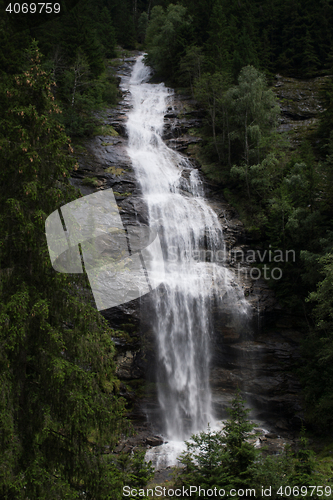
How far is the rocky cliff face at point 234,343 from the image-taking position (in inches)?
595

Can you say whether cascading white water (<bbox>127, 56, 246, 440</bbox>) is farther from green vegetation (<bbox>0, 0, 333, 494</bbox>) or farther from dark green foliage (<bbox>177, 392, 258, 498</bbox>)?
dark green foliage (<bbox>177, 392, 258, 498</bbox>)

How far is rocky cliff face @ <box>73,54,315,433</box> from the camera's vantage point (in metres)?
15.1

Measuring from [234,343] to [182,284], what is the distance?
376cm

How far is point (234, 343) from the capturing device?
16.6 m

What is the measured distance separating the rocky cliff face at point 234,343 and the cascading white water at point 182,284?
0.56m

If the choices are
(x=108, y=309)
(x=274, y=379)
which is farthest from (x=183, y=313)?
(x=274, y=379)

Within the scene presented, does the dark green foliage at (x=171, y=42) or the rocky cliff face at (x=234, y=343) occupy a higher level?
the dark green foliage at (x=171, y=42)

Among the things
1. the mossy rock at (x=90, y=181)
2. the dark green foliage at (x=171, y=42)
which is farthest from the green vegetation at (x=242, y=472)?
the dark green foliage at (x=171, y=42)

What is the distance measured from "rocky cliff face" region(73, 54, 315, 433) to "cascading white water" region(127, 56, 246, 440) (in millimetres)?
557

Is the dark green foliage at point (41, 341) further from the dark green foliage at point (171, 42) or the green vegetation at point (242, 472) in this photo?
the dark green foliage at point (171, 42)

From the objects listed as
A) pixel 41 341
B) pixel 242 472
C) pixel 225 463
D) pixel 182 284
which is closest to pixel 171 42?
pixel 182 284

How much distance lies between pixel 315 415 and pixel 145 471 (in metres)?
8.46

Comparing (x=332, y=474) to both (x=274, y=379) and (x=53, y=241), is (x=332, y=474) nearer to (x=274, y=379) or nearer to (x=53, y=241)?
(x=274, y=379)

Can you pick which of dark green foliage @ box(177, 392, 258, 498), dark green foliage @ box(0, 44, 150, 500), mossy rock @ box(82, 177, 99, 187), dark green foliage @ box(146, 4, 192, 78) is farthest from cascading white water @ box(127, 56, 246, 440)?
dark green foliage @ box(146, 4, 192, 78)
